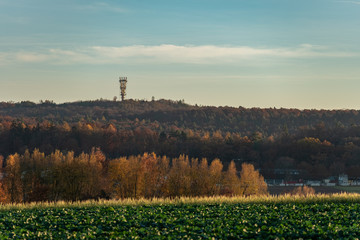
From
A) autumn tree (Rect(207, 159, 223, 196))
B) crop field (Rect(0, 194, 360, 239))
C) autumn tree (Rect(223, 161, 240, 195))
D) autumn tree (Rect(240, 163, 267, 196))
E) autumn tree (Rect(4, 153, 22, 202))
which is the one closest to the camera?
crop field (Rect(0, 194, 360, 239))

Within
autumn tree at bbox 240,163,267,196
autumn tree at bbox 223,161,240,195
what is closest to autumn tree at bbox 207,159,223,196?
autumn tree at bbox 223,161,240,195

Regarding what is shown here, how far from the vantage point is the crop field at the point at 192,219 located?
28750mm

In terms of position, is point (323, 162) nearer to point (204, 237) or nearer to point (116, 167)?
point (116, 167)

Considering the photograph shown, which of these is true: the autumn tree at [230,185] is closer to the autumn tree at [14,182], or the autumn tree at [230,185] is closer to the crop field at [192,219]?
the autumn tree at [14,182]

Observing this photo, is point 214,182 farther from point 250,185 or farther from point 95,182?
point 95,182

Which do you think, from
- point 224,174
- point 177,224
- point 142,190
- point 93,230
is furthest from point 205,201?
point 224,174

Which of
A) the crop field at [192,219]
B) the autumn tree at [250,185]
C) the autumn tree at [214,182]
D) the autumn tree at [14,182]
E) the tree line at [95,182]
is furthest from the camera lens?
the autumn tree at [250,185]

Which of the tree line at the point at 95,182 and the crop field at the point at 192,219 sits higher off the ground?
the crop field at the point at 192,219

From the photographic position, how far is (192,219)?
33.6m

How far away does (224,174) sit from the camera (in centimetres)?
11081

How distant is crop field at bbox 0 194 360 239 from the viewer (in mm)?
28750

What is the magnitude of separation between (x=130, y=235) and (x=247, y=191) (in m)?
84.4

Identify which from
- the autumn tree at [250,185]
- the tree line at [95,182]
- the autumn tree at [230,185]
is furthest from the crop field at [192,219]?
the autumn tree at [250,185]

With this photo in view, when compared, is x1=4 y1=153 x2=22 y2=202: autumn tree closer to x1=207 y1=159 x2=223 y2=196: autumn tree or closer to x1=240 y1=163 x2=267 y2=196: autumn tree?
x1=207 y1=159 x2=223 y2=196: autumn tree
